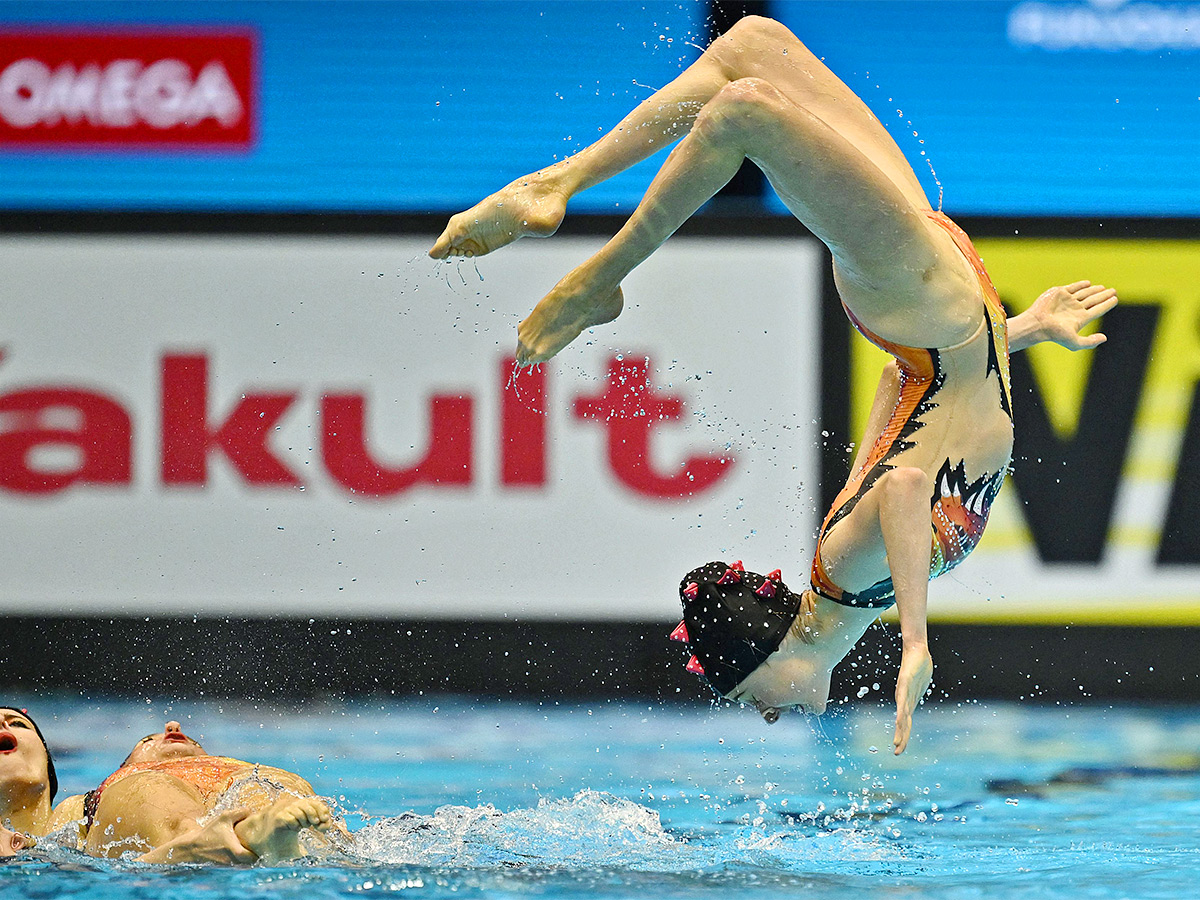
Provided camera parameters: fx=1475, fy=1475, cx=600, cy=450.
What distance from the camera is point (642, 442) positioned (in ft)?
20.7

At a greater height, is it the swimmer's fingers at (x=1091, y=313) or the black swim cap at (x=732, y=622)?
the swimmer's fingers at (x=1091, y=313)

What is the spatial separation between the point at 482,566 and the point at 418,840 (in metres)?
2.55

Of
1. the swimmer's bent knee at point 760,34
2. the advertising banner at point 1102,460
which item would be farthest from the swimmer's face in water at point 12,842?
the advertising banner at point 1102,460

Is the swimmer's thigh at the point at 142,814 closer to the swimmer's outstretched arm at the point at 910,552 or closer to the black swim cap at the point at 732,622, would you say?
the black swim cap at the point at 732,622

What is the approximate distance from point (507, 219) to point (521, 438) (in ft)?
10.3

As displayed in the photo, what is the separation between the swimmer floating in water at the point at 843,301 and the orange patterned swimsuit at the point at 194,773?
1.19 m

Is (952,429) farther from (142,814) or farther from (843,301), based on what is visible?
(142,814)

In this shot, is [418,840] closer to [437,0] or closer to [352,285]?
[352,285]

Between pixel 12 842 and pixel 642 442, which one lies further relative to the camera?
pixel 642 442

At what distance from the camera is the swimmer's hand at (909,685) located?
297 cm

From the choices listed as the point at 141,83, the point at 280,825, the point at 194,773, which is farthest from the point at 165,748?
the point at 141,83

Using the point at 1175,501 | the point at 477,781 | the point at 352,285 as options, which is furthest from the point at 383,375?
the point at 1175,501

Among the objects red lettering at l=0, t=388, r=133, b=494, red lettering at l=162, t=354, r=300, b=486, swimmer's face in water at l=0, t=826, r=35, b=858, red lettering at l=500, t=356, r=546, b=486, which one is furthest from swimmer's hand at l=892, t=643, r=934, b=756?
red lettering at l=0, t=388, r=133, b=494

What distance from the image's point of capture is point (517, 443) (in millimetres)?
6305
